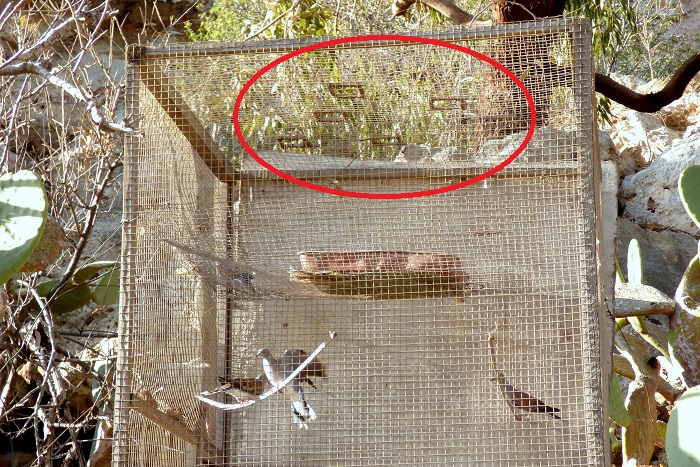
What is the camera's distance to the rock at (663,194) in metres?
4.81

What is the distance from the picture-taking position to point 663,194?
4.84 m

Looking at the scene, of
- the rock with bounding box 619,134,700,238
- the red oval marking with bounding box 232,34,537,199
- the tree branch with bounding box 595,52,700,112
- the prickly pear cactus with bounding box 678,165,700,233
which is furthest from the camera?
the rock with bounding box 619,134,700,238

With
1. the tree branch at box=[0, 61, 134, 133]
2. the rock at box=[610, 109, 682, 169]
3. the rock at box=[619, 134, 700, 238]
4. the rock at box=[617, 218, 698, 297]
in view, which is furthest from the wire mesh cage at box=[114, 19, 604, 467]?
the rock at box=[610, 109, 682, 169]

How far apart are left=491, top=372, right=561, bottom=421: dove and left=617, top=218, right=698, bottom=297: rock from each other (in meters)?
2.30

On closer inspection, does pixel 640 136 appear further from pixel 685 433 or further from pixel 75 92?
pixel 75 92

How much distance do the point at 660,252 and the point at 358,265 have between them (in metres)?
2.93

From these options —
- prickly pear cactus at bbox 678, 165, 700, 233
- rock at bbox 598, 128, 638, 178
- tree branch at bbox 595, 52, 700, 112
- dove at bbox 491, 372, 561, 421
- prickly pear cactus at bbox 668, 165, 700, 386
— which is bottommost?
dove at bbox 491, 372, 561, 421

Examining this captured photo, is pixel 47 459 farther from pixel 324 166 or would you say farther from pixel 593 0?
pixel 593 0

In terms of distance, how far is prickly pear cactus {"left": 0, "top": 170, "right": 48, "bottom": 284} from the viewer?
1843mm

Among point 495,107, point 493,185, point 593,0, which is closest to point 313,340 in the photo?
point 493,185

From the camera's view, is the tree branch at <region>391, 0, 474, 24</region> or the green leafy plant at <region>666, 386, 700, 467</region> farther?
the tree branch at <region>391, 0, 474, 24</region>

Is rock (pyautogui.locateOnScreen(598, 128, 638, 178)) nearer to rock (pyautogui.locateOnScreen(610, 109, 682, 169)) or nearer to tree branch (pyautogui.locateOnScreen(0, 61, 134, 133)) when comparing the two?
rock (pyautogui.locateOnScreen(610, 109, 682, 169))

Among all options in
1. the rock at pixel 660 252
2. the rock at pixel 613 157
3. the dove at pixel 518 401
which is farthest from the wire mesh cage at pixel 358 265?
the rock at pixel 613 157

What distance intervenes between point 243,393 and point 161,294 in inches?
15.7
